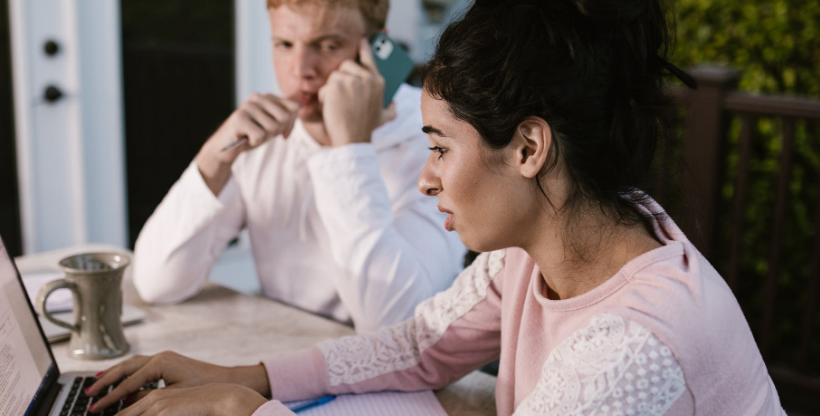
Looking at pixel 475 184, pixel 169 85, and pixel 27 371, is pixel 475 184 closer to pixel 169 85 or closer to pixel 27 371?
pixel 27 371

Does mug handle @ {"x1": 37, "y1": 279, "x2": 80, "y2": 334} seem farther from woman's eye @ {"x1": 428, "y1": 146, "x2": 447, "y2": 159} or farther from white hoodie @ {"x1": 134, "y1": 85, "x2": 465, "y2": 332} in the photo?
woman's eye @ {"x1": 428, "y1": 146, "x2": 447, "y2": 159}

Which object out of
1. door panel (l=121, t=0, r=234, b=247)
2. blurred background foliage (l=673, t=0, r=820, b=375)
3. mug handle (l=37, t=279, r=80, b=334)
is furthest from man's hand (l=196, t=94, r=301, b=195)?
blurred background foliage (l=673, t=0, r=820, b=375)

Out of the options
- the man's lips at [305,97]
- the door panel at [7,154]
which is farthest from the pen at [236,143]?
the door panel at [7,154]

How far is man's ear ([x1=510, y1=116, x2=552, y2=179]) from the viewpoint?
0.81m

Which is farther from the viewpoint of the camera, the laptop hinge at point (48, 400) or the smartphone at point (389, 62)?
the smartphone at point (389, 62)

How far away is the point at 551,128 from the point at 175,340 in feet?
2.34

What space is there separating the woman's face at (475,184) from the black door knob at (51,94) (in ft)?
6.54

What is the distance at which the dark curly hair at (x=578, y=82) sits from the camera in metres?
0.79

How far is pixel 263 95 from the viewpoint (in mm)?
1439

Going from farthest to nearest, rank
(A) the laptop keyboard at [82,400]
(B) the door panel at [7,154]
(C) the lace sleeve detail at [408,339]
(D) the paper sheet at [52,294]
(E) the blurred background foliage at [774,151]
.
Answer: (E) the blurred background foliage at [774,151] < (B) the door panel at [7,154] < (D) the paper sheet at [52,294] < (C) the lace sleeve detail at [408,339] < (A) the laptop keyboard at [82,400]

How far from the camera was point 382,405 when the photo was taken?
40.2 inches

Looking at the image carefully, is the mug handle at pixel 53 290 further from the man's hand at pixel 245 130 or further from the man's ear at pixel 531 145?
the man's ear at pixel 531 145

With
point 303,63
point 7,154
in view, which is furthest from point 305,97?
point 7,154

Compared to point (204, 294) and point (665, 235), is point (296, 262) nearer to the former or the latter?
point (204, 294)
